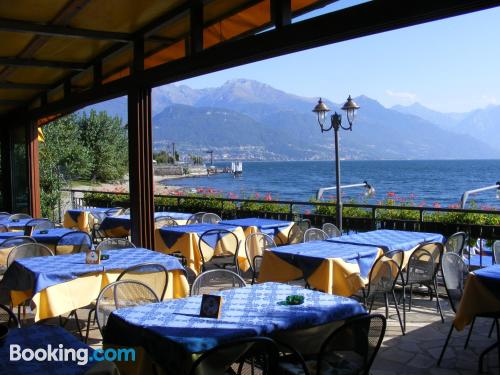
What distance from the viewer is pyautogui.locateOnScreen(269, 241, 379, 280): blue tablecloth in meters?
4.63

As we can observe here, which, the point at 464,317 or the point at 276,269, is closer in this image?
the point at 464,317

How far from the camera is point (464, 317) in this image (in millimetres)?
3762

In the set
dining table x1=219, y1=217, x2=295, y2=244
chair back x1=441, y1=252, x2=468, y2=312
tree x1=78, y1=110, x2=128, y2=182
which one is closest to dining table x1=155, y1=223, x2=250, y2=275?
dining table x1=219, y1=217, x2=295, y2=244

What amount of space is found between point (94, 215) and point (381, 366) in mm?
6783

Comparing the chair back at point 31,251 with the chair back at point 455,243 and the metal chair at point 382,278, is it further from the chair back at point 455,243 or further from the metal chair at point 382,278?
the chair back at point 455,243

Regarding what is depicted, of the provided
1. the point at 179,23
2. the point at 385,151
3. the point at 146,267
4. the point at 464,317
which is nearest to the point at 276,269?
the point at 146,267

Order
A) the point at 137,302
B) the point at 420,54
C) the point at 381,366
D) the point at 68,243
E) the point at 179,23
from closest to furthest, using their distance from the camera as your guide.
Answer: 1. the point at 137,302
2. the point at 381,366
3. the point at 179,23
4. the point at 68,243
5. the point at 420,54

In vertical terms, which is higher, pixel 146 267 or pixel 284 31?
pixel 284 31

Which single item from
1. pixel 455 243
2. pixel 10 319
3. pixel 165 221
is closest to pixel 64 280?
pixel 10 319

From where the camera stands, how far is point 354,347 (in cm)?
259

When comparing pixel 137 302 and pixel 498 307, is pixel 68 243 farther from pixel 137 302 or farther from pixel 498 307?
pixel 498 307

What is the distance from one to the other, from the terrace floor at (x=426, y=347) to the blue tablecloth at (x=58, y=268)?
0.61 m

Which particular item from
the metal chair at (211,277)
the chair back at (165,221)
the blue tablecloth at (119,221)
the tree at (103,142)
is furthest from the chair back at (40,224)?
the tree at (103,142)

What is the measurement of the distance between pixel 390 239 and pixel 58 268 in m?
3.26
